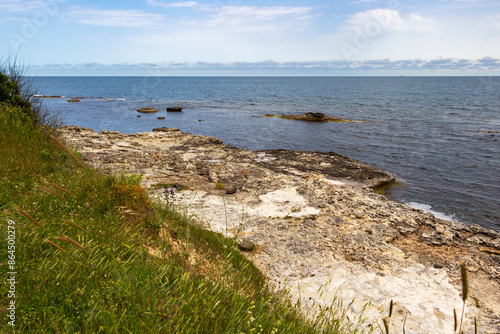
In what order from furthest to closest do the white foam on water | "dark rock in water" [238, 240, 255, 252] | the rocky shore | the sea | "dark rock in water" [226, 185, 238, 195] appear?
1. the sea
2. the white foam on water
3. "dark rock in water" [226, 185, 238, 195]
4. "dark rock in water" [238, 240, 255, 252]
5. the rocky shore

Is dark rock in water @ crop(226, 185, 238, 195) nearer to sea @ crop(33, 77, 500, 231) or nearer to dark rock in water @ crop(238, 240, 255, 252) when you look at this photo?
dark rock in water @ crop(238, 240, 255, 252)

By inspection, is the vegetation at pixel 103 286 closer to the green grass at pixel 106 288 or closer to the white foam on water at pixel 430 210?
the green grass at pixel 106 288

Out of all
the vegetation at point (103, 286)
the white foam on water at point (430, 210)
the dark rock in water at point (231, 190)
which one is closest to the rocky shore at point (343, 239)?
the dark rock in water at point (231, 190)

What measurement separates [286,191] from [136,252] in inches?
347

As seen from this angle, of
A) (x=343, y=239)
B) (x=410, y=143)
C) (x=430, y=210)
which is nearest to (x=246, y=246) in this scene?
(x=343, y=239)

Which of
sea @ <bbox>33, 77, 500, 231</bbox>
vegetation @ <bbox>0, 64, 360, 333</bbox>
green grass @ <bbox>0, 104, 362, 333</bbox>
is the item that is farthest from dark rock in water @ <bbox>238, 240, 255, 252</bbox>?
sea @ <bbox>33, 77, 500, 231</bbox>

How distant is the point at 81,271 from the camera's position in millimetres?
3320

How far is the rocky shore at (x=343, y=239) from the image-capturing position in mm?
6352

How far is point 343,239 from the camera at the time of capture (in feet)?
28.8

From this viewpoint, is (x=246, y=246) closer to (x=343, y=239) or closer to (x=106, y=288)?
(x=343, y=239)

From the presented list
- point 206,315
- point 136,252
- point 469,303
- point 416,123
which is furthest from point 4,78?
point 416,123

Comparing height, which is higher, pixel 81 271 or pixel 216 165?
pixel 81 271

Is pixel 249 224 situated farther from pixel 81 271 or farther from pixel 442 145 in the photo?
pixel 442 145

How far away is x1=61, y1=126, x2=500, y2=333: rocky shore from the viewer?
6.35m
